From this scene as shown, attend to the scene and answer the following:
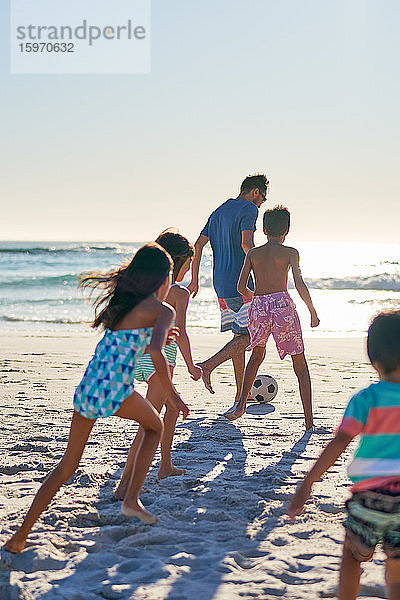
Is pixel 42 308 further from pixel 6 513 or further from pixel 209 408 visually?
pixel 6 513

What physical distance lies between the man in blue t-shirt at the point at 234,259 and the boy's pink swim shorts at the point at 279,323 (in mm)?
627

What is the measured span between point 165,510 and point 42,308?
17.9 meters

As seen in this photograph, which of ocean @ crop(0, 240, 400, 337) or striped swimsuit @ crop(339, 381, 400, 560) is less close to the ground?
striped swimsuit @ crop(339, 381, 400, 560)

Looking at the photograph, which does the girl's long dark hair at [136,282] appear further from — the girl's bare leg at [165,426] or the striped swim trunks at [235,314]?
the striped swim trunks at [235,314]

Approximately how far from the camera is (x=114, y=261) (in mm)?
46406

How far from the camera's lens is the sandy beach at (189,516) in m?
2.99

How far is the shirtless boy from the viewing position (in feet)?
19.2

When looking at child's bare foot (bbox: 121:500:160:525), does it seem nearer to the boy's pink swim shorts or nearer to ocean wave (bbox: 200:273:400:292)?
the boy's pink swim shorts

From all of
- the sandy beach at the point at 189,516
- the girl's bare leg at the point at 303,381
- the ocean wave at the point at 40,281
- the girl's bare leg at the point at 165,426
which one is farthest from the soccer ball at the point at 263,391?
the ocean wave at the point at 40,281

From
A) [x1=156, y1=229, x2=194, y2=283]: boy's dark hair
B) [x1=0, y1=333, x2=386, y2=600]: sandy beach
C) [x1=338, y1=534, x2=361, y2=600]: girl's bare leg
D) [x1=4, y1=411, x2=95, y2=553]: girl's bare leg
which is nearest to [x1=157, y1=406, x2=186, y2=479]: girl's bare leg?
[x1=0, y1=333, x2=386, y2=600]: sandy beach

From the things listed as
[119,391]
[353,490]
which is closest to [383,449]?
[353,490]

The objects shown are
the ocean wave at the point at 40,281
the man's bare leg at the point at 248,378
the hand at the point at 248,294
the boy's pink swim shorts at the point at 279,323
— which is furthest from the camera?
the ocean wave at the point at 40,281

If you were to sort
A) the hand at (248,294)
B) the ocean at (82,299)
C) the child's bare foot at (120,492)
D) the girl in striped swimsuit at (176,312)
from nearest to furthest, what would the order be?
the child's bare foot at (120,492) < the girl in striped swimsuit at (176,312) < the hand at (248,294) < the ocean at (82,299)

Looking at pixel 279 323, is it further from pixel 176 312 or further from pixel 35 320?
pixel 35 320
